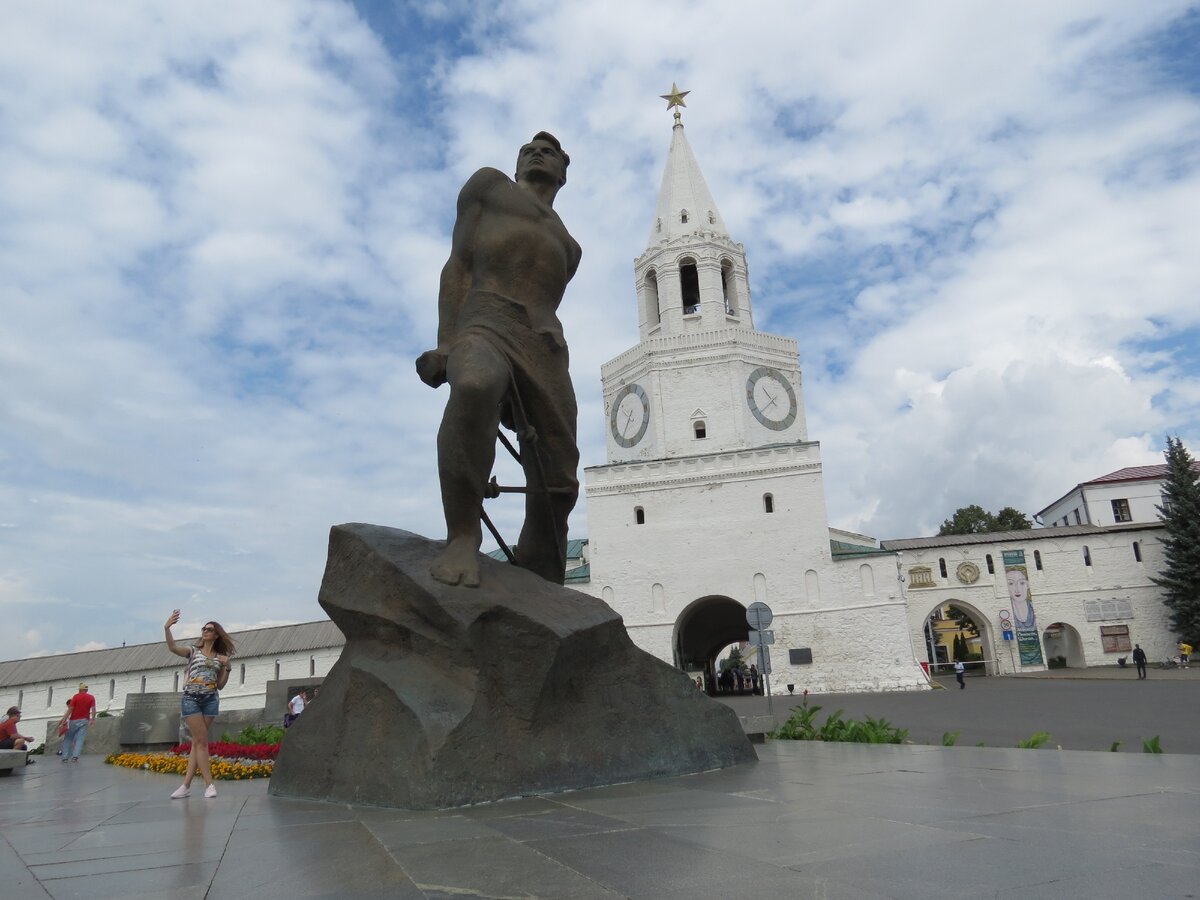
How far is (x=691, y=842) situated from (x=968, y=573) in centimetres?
3482

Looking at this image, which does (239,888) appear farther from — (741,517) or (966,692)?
(741,517)

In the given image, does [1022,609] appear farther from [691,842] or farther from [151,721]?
→ [691,842]

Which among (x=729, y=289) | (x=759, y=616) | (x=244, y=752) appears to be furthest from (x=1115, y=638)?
(x=244, y=752)

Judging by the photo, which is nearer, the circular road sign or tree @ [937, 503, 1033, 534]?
the circular road sign

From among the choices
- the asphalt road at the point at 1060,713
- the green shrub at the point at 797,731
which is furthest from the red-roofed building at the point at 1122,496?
the green shrub at the point at 797,731

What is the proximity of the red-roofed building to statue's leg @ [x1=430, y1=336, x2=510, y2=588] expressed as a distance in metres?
45.9

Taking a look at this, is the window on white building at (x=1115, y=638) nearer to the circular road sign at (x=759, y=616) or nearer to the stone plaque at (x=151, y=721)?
the circular road sign at (x=759, y=616)

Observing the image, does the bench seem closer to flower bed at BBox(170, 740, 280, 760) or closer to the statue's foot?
flower bed at BBox(170, 740, 280, 760)

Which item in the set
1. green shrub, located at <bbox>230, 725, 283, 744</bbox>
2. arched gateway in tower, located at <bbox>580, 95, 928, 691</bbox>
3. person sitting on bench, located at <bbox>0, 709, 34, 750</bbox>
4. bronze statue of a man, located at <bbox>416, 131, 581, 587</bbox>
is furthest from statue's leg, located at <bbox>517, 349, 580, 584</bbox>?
arched gateway in tower, located at <bbox>580, 95, 928, 691</bbox>

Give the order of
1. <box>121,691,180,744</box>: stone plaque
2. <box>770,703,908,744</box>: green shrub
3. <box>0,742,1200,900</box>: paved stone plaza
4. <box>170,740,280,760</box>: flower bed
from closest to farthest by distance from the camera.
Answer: <box>0,742,1200,900</box>: paved stone plaza < <box>170,740,280,760</box>: flower bed < <box>770,703,908,744</box>: green shrub < <box>121,691,180,744</box>: stone plaque

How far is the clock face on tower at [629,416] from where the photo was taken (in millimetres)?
33281

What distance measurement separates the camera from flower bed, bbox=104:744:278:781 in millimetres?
5949

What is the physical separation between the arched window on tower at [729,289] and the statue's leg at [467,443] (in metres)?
29.9

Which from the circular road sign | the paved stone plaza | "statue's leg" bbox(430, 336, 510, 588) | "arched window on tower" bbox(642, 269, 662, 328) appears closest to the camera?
the paved stone plaza
